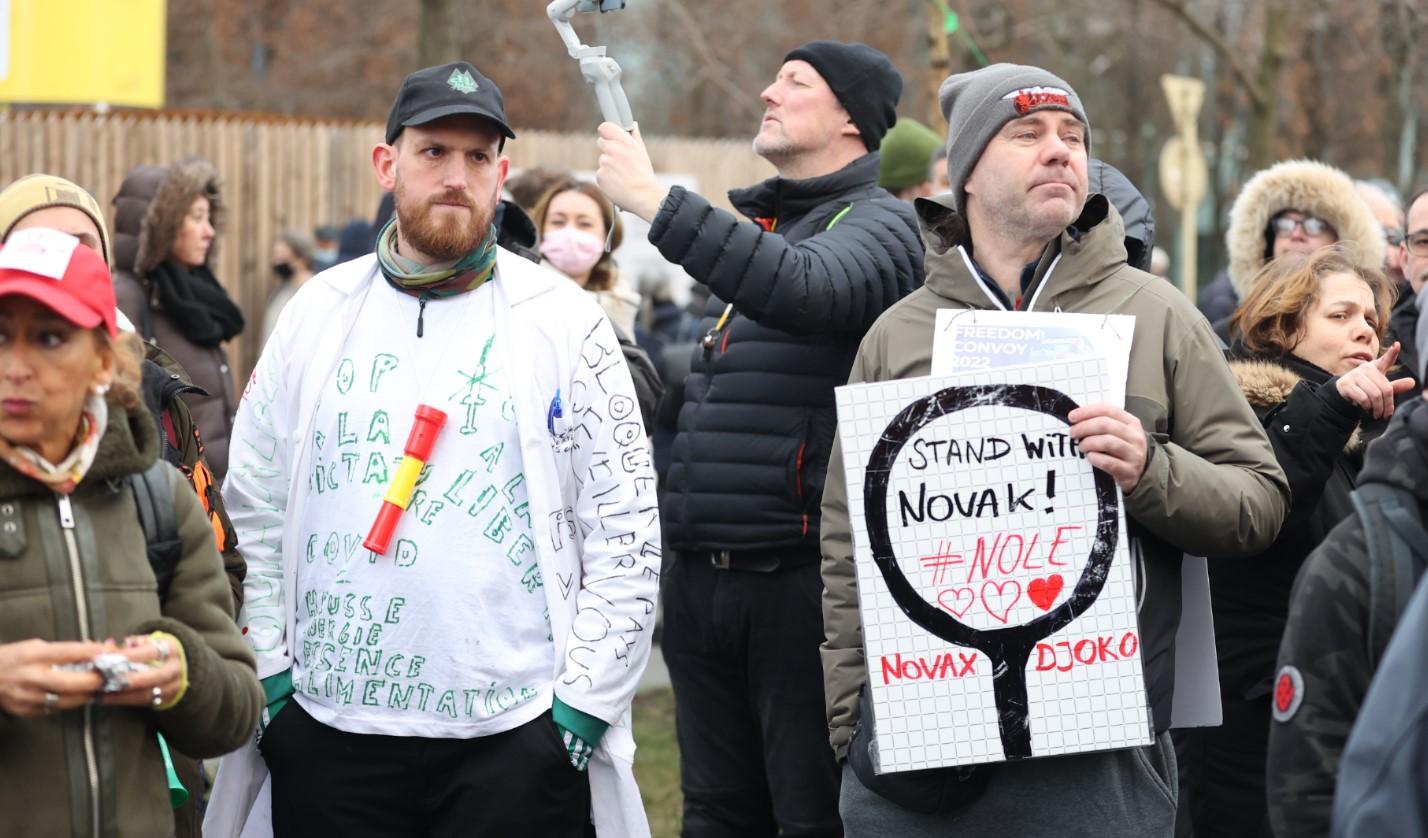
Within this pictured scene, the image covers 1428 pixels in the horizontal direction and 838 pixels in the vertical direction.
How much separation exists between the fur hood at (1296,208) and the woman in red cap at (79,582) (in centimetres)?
434

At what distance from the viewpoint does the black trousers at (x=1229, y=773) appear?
478cm

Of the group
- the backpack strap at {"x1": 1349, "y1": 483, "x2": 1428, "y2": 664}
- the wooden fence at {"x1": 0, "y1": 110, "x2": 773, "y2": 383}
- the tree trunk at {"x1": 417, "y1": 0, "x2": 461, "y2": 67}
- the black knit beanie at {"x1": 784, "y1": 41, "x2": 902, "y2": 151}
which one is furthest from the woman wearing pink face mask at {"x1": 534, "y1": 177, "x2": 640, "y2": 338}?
the tree trunk at {"x1": 417, "y1": 0, "x2": 461, "y2": 67}

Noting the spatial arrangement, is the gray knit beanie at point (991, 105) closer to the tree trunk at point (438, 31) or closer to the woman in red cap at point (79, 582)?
the woman in red cap at point (79, 582)

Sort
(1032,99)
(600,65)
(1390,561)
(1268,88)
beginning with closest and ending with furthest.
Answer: (1390,561) < (1032,99) < (600,65) < (1268,88)

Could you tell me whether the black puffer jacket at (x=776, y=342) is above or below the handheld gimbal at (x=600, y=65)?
below

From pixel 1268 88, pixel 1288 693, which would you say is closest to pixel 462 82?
pixel 1288 693

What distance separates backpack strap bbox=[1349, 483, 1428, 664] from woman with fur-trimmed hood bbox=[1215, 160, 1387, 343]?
3.50 metres

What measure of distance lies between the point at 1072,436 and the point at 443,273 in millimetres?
1439

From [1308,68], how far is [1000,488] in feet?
89.5

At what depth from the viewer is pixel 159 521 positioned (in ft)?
10.5

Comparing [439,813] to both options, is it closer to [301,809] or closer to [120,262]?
[301,809]

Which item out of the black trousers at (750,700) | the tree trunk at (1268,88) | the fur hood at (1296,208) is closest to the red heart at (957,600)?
the black trousers at (750,700)

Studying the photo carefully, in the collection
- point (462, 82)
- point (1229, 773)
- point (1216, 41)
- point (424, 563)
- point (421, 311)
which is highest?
point (1216, 41)

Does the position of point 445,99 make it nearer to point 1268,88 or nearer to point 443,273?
point 443,273
